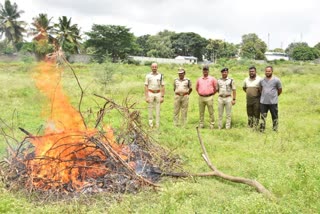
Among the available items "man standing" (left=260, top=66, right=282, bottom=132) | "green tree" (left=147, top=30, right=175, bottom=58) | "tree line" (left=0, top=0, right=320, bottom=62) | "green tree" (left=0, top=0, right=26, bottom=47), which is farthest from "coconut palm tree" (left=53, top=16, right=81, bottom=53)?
"man standing" (left=260, top=66, right=282, bottom=132)

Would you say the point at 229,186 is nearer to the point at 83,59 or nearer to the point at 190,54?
the point at 83,59

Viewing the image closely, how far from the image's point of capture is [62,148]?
6387 millimetres

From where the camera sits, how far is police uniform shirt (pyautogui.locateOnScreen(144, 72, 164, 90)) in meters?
10.0

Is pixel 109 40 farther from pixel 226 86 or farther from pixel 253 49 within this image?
pixel 226 86

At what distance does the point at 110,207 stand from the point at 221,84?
5851 mm

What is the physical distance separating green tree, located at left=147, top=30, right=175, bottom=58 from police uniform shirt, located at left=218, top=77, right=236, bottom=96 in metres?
57.4

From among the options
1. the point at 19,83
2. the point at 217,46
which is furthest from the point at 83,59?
the point at 217,46

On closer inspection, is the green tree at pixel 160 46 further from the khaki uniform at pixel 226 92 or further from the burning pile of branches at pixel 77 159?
the burning pile of branches at pixel 77 159

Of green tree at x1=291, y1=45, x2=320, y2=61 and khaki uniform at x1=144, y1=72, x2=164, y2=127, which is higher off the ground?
green tree at x1=291, y1=45, x2=320, y2=61

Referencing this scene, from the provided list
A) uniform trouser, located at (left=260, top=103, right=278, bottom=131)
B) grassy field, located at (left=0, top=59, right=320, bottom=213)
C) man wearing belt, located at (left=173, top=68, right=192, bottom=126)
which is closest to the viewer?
grassy field, located at (left=0, top=59, right=320, bottom=213)

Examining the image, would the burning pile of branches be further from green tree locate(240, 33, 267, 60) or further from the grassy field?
green tree locate(240, 33, 267, 60)

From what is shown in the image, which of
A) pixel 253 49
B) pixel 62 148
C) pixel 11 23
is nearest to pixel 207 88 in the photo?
pixel 62 148

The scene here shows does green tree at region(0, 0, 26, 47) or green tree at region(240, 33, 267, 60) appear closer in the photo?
green tree at region(0, 0, 26, 47)

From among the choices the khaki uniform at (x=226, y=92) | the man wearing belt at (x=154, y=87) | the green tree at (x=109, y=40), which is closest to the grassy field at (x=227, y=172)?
the khaki uniform at (x=226, y=92)
